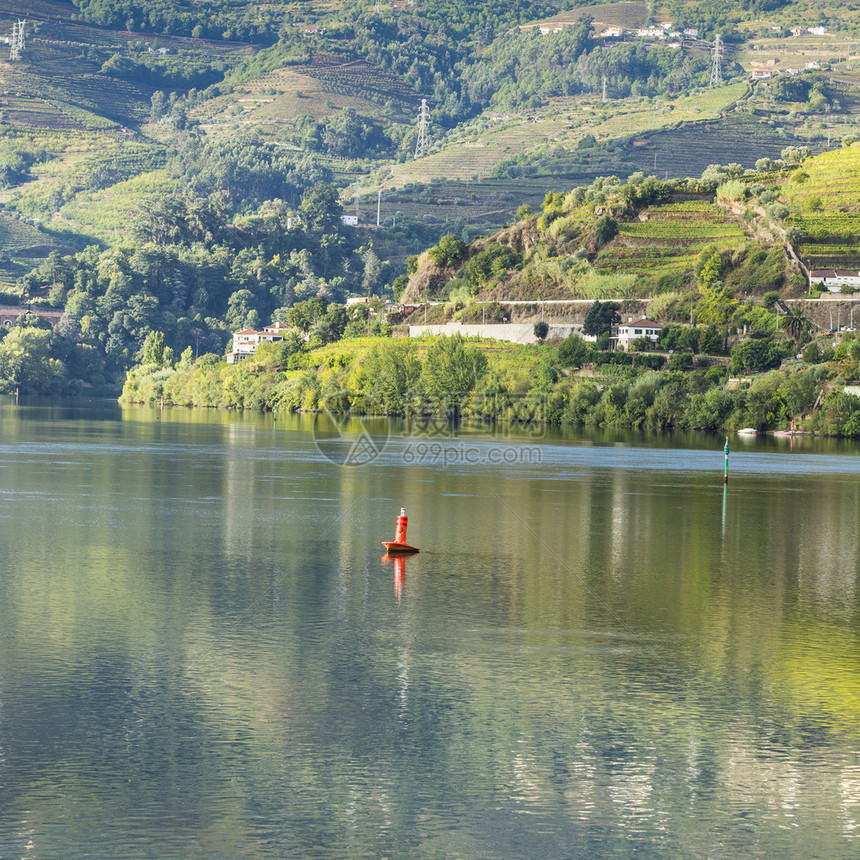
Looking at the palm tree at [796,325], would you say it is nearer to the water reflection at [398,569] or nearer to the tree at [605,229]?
the tree at [605,229]

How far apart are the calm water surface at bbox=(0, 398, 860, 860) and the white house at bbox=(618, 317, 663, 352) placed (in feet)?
313

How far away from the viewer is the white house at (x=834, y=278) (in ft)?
468

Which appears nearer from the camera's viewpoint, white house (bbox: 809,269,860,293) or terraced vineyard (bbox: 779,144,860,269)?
white house (bbox: 809,269,860,293)

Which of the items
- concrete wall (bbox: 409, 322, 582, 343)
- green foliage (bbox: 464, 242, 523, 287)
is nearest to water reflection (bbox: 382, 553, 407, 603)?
concrete wall (bbox: 409, 322, 582, 343)

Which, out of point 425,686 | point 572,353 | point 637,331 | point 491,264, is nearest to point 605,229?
point 491,264

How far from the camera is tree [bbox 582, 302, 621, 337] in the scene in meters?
141

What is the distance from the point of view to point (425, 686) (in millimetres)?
19141

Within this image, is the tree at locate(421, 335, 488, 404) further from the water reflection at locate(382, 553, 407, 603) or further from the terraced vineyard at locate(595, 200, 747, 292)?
the water reflection at locate(382, 553, 407, 603)

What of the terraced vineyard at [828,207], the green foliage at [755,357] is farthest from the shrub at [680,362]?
the terraced vineyard at [828,207]

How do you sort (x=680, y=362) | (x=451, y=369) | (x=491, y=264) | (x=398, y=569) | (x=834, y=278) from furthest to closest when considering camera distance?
1. (x=491, y=264)
2. (x=834, y=278)
3. (x=451, y=369)
4. (x=680, y=362)
5. (x=398, y=569)

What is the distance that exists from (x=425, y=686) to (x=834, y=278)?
13464 centimetres

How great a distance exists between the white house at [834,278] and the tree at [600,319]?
23409 millimetres

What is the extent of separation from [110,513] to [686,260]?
12117 centimetres

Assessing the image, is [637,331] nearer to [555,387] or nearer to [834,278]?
[555,387]
